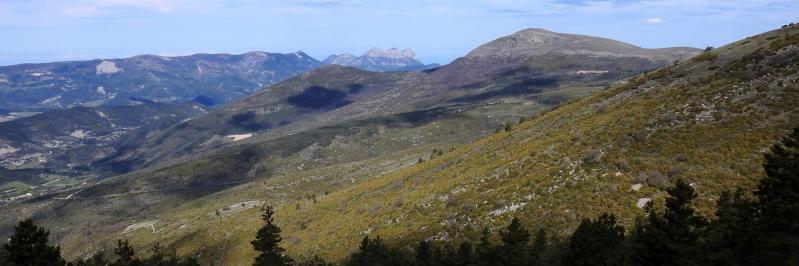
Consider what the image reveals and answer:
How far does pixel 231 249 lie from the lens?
272ft

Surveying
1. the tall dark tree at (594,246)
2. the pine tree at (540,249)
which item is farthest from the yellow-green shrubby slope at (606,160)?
the tall dark tree at (594,246)

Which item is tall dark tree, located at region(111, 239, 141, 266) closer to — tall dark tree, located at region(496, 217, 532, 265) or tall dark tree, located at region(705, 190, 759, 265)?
tall dark tree, located at region(496, 217, 532, 265)

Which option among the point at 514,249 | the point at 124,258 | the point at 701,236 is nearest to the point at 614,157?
the point at 514,249

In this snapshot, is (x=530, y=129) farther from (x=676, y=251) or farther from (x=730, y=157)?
(x=676, y=251)

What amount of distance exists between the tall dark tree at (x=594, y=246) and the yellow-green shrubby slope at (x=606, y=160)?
27.4 ft

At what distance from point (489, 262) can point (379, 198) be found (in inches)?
1605

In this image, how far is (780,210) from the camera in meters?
24.1

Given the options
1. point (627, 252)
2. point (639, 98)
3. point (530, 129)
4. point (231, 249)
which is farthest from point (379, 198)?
point (627, 252)

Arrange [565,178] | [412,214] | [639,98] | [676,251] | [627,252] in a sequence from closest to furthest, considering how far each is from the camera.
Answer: [676,251]
[627,252]
[565,178]
[412,214]
[639,98]

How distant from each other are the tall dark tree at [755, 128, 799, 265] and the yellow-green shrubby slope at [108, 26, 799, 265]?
7.35 m

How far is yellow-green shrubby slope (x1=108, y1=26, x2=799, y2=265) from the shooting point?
124 feet

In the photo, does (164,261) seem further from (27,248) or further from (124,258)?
(27,248)

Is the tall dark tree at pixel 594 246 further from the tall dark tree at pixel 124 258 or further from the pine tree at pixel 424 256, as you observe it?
the tall dark tree at pixel 124 258

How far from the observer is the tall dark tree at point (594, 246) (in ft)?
88.9
